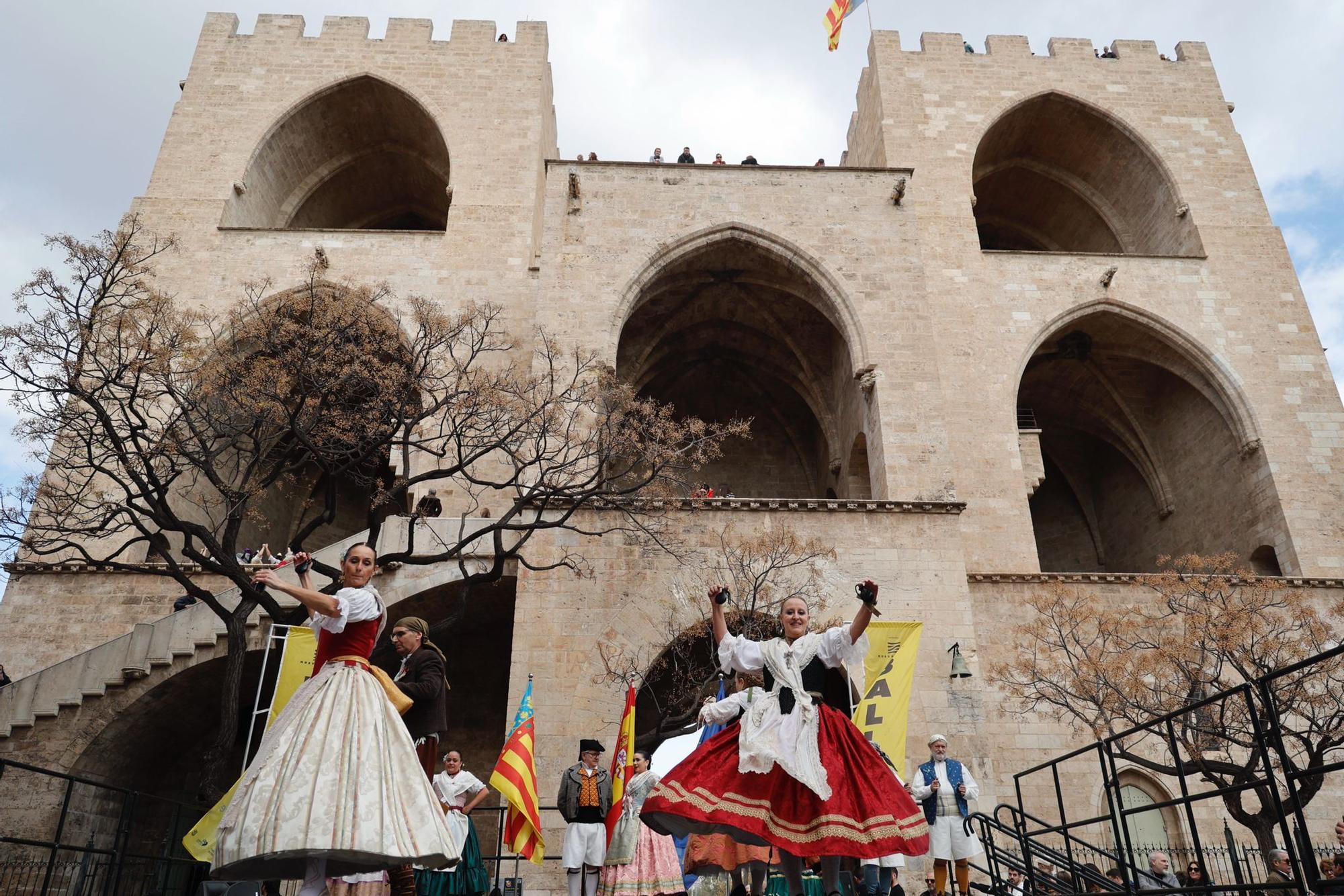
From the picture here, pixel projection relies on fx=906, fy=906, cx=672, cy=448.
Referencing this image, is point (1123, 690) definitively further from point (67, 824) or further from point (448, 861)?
point (67, 824)

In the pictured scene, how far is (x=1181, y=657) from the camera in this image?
1300 cm

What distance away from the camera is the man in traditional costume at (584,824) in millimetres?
7676

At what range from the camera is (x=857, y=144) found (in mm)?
24828

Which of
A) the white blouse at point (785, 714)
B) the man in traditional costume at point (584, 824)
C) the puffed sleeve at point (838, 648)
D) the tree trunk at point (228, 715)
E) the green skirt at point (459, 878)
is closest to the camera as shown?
the white blouse at point (785, 714)

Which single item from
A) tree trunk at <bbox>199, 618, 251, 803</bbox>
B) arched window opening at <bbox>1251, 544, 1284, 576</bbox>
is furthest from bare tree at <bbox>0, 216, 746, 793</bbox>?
arched window opening at <bbox>1251, 544, 1284, 576</bbox>

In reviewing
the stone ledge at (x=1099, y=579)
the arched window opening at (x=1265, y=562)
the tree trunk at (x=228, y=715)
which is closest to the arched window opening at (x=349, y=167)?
the tree trunk at (x=228, y=715)

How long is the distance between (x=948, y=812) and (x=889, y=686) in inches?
124

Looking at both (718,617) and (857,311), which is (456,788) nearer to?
(718,617)

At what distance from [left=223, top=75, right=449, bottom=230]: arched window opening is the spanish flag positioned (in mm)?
15205

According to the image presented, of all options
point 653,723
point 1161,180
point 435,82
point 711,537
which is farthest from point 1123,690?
point 435,82

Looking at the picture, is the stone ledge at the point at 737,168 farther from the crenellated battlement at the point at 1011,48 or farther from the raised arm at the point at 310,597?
the raised arm at the point at 310,597

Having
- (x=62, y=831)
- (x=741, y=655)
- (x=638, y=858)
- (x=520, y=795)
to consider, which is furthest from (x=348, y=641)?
(x=62, y=831)

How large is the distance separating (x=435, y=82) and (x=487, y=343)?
8.16 metres

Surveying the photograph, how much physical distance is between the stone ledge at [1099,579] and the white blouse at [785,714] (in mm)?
11553
